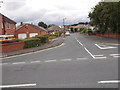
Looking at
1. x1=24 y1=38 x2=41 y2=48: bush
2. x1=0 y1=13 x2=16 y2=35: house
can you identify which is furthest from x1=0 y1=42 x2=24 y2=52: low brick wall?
x1=0 y1=13 x2=16 y2=35: house

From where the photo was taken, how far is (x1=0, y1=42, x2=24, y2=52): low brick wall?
54.0 ft

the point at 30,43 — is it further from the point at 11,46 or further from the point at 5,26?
the point at 5,26

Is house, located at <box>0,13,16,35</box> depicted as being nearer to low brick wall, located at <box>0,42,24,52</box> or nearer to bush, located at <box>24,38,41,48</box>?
bush, located at <box>24,38,41,48</box>

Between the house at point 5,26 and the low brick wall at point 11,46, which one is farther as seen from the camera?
the house at point 5,26

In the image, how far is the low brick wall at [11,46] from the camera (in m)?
16.5

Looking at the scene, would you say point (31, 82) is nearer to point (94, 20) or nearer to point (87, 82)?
point (87, 82)

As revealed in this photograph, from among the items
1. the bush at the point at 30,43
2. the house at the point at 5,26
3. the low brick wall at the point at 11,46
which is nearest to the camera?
the low brick wall at the point at 11,46

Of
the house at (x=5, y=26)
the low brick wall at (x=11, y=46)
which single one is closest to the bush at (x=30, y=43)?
the low brick wall at (x=11, y=46)

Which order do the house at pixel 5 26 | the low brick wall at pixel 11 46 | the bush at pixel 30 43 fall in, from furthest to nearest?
the house at pixel 5 26, the bush at pixel 30 43, the low brick wall at pixel 11 46

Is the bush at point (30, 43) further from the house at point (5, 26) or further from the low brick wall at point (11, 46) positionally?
the house at point (5, 26)

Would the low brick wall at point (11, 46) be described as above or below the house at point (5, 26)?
below

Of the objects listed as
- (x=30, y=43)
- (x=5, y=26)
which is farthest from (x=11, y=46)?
(x=5, y=26)

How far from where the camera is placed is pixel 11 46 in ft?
56.0

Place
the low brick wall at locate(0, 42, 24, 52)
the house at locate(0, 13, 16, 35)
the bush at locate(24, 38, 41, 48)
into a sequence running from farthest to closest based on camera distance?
the house at locate(0, 13, 16, 35), the bush at locate(24, 38, 41, 48), the low brick wall at locate(0, 42, 24, 52)
